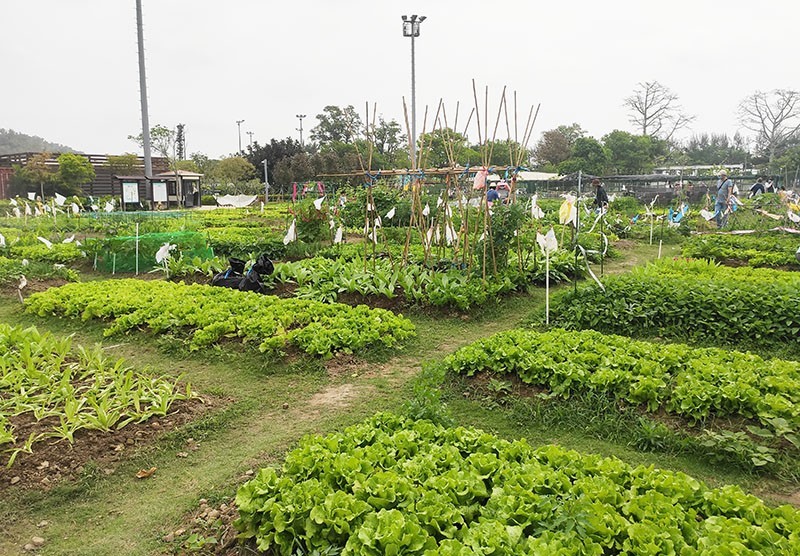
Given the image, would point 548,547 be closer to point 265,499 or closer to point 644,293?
point 265,499

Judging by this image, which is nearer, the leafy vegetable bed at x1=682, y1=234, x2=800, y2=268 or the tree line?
the leafy vegetable bed at x1=682, y1=234, x2=800, y2=268

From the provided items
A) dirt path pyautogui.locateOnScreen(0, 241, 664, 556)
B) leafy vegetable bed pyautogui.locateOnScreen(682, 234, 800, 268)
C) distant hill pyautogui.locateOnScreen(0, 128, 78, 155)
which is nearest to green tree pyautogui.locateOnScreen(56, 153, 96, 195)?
dirt path pyautogui.locateOnScreen(0, 241, 664, 556)

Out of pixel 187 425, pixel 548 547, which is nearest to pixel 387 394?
pixel 187 425

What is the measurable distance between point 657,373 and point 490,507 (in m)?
2.69

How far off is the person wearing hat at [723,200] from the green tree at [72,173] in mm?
36510

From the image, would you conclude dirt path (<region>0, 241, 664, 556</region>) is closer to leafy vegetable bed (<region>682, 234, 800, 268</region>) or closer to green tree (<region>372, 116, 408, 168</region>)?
leafy vegetable bed (<region>682, 234, 800, 268</region>)

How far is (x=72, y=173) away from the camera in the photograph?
37.8 metres

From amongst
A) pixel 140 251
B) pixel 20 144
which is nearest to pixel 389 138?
pixel 140 251

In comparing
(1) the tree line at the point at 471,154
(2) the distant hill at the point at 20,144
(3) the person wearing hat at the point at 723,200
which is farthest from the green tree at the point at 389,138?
(2) the distant hill at the point at 20,144

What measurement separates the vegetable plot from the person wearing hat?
689 inches

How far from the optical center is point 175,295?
8.73 m

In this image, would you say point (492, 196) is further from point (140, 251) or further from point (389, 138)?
point (389, 138)

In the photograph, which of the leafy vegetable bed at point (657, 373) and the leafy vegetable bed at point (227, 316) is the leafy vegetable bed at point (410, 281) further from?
the leafy vegetable bed at point (657, 373)

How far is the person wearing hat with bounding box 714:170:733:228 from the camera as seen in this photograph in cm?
1780
